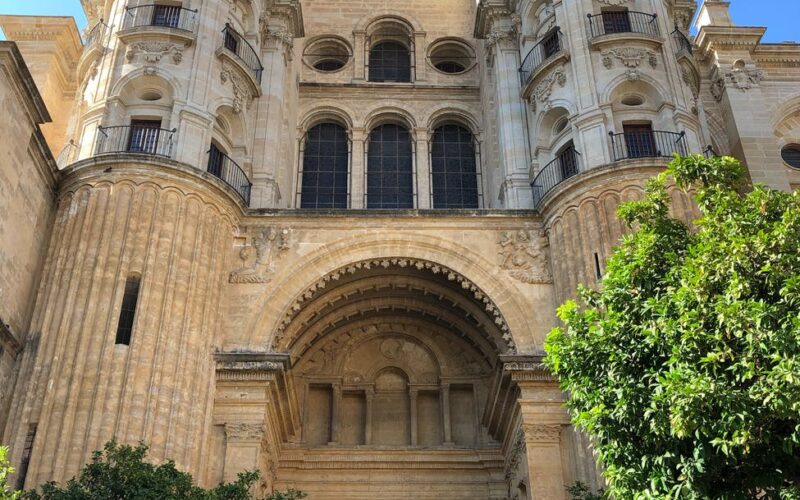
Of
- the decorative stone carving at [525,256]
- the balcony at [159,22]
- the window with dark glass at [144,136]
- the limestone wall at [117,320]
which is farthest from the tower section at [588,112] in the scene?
Result: the window with dark glass at [144,136]

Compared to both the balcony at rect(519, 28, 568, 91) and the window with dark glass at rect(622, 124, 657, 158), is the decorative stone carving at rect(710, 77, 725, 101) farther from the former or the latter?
the balcony at rect(519, 28, 568, 91)

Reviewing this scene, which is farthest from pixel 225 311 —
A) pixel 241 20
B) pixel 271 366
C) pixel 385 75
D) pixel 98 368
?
pixel 385 75

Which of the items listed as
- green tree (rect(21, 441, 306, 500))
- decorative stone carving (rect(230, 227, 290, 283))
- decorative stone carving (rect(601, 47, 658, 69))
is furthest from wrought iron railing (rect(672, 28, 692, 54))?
green tree (rect(21, 441, 306, 500))

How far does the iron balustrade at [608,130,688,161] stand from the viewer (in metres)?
19.5

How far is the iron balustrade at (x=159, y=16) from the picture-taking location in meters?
20.9

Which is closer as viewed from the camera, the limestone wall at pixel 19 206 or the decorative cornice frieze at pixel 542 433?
the limestone wall at pixel 19 206

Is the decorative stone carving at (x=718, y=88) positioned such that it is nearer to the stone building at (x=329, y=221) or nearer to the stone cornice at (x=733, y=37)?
the stone building at (x=329, y=221)

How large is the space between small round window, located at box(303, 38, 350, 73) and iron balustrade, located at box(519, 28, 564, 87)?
5.86m

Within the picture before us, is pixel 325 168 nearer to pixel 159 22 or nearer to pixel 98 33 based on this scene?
pixel 159 22

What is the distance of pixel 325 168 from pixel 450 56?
18.4 feet

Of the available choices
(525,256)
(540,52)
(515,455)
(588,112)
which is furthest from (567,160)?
(515,455)

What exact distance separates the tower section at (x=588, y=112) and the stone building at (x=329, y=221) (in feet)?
0.20

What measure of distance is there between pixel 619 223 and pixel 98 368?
1038 cm

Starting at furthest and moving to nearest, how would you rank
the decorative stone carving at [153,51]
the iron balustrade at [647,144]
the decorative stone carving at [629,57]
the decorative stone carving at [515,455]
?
1. the decorative stone carving at [629,57]
2. the decorative stone carving at [153,51]
3. the iron balustrade at [647,144]
4. the decorative stone carving at [515,455]
